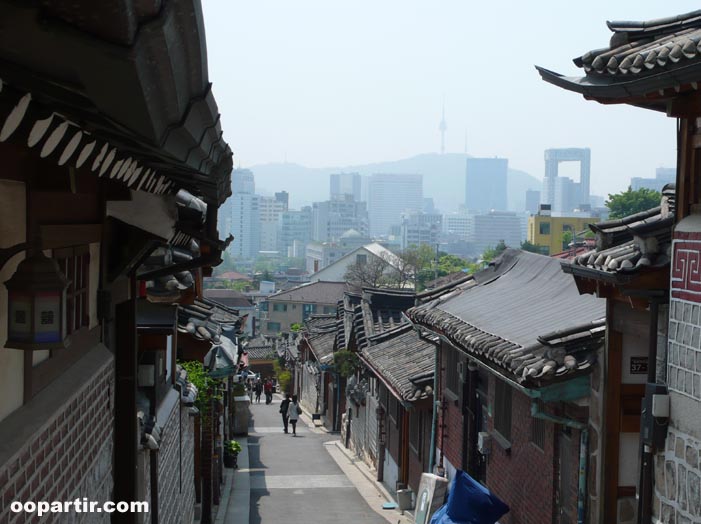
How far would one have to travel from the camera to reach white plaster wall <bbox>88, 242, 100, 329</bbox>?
21.2ft

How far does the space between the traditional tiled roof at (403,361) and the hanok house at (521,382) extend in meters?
1.70

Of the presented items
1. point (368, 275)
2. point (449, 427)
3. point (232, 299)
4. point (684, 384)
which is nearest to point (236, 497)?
point (449, 427)

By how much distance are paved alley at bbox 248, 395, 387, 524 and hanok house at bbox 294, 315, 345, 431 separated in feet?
16.9

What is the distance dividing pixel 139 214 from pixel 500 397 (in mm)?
8604

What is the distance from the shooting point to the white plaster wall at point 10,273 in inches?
158

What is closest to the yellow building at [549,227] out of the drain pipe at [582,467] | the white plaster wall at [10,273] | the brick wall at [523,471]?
the brick wall at [523,471]

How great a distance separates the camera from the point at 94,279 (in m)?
6.62

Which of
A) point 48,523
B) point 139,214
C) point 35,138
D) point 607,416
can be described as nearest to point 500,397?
point 607,416

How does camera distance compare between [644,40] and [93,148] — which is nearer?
[93,148]

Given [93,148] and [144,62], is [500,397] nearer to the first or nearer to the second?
[93,148]

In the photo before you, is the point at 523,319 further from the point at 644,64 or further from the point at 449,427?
the point at 644,64

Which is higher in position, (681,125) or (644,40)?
(644,40)

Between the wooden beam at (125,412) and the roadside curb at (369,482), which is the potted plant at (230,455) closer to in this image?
the roadside curb at (369,482)

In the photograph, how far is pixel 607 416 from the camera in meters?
9.49
